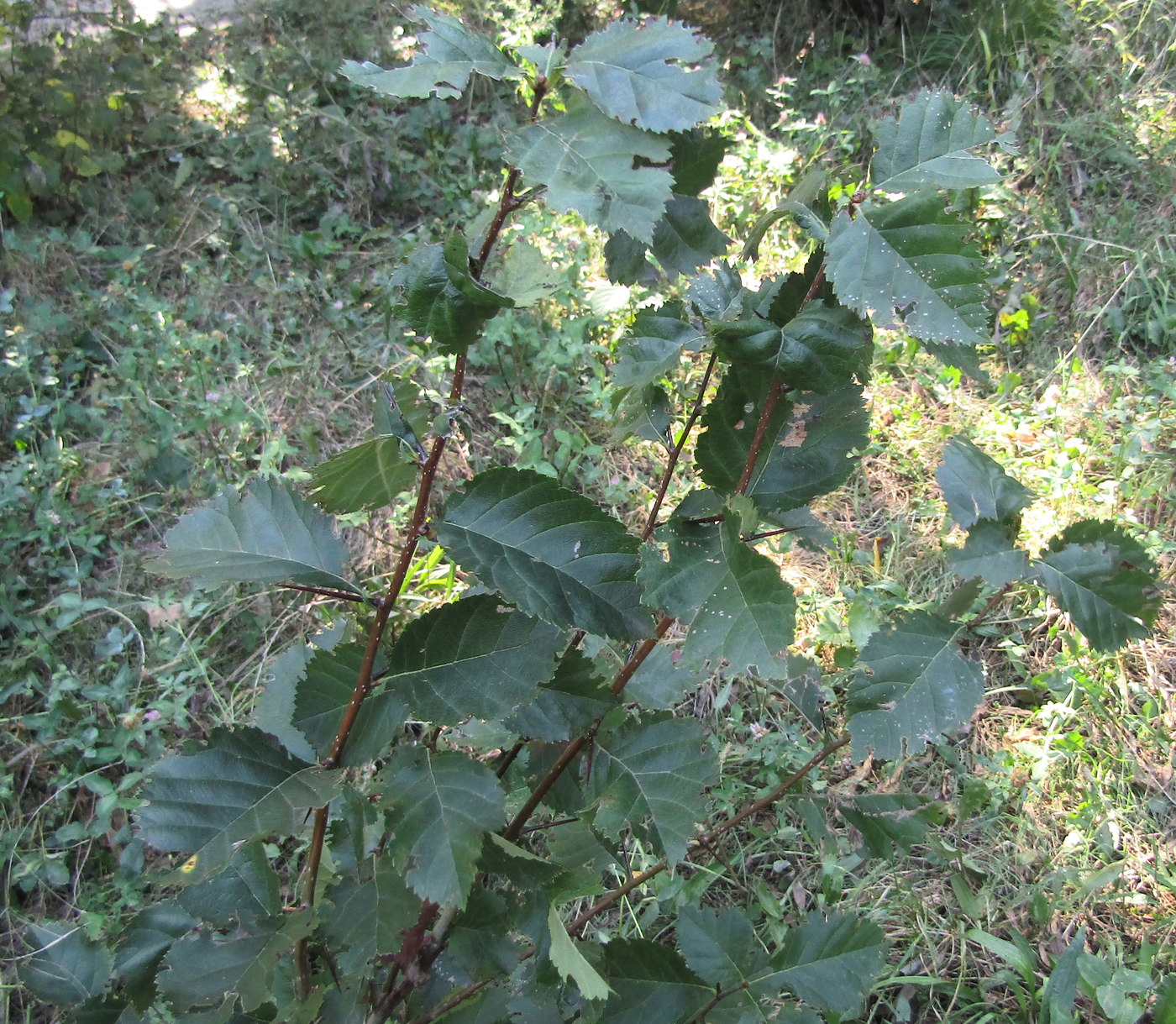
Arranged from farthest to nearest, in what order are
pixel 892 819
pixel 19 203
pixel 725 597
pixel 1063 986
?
1. pixel 19 203
2. pixel 1063 986
3. pixel 892 819
4. pixel 725 597

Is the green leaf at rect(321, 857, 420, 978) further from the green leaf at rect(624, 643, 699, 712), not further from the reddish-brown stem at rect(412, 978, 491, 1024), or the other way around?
the green leaf at rect(624, 643, 699, 712)

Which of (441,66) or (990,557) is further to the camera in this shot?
(990,557)

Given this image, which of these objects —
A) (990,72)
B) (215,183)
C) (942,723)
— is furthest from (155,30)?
(942,723)

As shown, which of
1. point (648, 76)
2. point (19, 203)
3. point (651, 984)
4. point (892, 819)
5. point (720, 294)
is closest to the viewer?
point (648, 76)

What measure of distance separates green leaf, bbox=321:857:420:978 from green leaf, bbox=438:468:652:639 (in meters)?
0.36

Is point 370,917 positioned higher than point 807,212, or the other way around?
point 807,212

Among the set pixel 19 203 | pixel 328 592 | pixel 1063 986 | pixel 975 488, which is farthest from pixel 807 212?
pixel 19 203

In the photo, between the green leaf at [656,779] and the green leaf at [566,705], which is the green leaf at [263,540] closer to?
the green leaf at [566,705]

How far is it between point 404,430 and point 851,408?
49 centimetres

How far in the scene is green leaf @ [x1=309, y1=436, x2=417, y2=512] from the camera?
852 millimetres

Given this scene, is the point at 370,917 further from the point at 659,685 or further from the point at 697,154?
the point at 697,154

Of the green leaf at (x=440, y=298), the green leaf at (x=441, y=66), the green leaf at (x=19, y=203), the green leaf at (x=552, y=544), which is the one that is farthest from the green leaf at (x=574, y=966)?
the green leaf at (x=19, y=203)

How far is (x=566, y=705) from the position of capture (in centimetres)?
95

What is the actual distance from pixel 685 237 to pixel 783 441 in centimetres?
25
